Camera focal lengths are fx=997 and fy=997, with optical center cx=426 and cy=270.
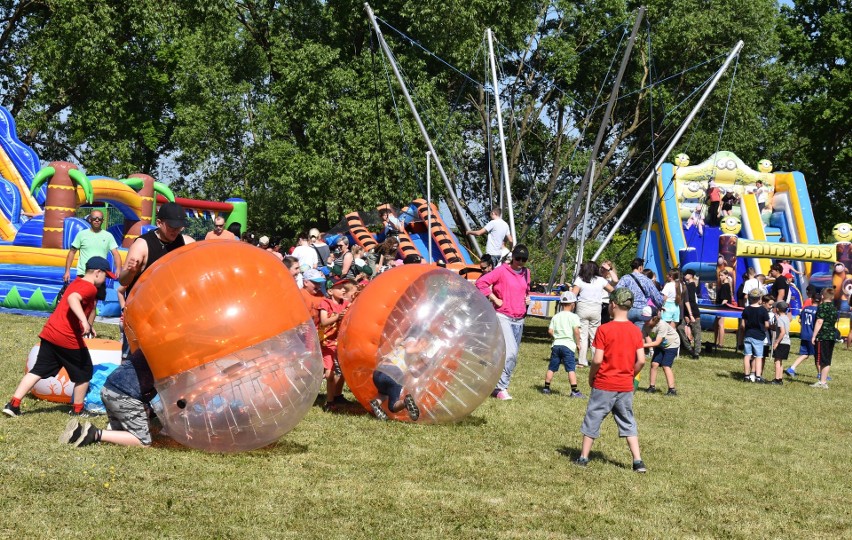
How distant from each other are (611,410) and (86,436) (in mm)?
3968

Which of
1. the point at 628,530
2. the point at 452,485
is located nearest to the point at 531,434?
the point at 452,485

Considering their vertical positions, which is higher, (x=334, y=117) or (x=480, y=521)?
(x=334, y=117)

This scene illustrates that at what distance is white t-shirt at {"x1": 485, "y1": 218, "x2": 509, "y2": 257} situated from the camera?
15953 millimetres

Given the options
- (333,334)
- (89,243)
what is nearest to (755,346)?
(333,334)

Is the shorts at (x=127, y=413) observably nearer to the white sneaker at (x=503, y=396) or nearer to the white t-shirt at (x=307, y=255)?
the white sneaker at (x=503, y=396)

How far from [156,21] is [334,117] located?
20.5 ft

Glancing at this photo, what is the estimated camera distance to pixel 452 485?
22.4ft

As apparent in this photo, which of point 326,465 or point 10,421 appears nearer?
point 326,465

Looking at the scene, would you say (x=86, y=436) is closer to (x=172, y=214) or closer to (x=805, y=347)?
(x=172, y=214)

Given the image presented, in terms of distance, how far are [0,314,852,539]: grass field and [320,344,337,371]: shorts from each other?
45 centimetres

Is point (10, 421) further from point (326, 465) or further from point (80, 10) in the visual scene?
point (80, 10)

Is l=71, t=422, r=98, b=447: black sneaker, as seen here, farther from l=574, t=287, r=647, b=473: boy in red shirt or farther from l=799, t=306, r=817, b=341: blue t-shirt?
l=799, t=306, r=817, b=341: blue t-shirt

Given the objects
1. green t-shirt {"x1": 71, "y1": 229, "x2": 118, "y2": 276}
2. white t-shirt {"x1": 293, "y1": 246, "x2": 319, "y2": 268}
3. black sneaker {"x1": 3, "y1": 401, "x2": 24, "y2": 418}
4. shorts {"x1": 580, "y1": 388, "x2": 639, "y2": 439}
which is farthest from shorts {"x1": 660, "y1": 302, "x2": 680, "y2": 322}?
black sneaker {"x1": 3, "y1": 401, "x2": 24, "y2": 418}

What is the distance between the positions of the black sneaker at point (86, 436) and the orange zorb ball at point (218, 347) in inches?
25.4
